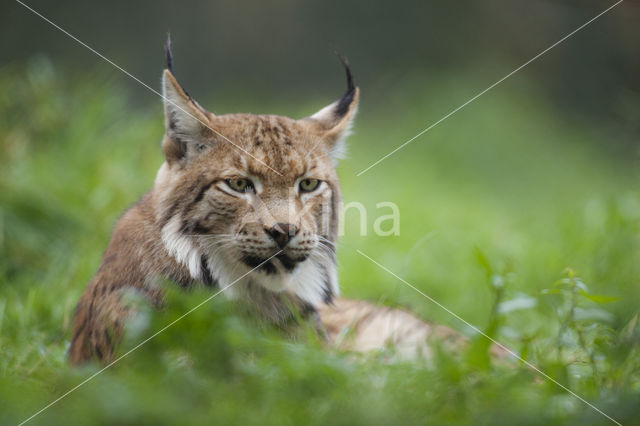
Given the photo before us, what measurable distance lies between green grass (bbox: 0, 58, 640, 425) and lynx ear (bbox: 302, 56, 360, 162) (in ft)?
2.21

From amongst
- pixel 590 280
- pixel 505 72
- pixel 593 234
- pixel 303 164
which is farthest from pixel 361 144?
pixel 303 164

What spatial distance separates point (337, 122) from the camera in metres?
3.12

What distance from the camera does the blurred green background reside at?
1.95 metres

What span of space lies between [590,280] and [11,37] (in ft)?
20.9

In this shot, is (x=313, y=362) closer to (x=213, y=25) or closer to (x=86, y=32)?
(x=86, y=32)

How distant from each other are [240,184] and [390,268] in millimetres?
2378

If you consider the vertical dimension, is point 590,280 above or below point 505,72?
below

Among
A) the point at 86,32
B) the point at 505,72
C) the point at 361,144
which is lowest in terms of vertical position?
the point at 361,144

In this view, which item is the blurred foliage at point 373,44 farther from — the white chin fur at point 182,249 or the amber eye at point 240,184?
the white chin fur at point 182,249

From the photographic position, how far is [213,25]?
31.6ft

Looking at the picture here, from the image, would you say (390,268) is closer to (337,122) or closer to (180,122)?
(337,122)

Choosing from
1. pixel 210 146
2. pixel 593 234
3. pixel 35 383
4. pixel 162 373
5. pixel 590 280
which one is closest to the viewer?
pixel 162 373

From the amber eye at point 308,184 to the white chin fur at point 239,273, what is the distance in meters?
0.32

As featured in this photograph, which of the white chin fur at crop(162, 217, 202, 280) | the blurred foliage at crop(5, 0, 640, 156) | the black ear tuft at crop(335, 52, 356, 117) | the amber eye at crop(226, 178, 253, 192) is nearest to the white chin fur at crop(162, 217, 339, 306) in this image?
the white chin fur at crop(162, 217, 202, 280)
